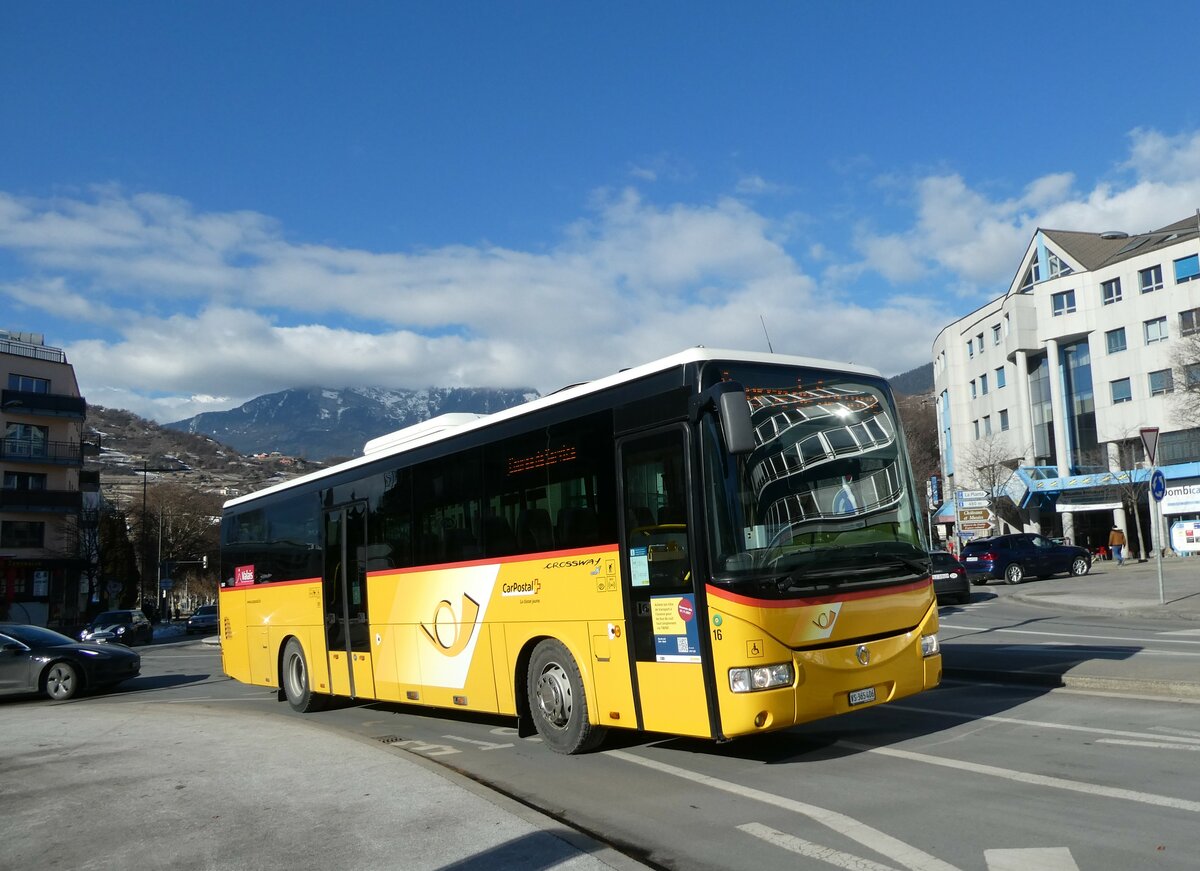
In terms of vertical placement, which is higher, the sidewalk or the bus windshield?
the bus windshield

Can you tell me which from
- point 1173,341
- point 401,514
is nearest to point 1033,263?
point 1173,341

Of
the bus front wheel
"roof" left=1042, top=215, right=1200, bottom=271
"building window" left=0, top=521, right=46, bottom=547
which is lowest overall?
the bus front wheel

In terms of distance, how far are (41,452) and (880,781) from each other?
72.2m

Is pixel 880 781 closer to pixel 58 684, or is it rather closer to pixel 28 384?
pixel 58 684

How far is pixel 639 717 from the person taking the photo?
26.4 ft

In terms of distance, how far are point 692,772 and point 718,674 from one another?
100 centimetres

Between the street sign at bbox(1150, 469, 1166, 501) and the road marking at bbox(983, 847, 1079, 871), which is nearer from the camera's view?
the road marking at bbox(983, 847, 1079, 871)

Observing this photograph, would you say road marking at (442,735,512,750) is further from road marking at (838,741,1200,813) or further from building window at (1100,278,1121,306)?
building window at (1100,278,1121,306)

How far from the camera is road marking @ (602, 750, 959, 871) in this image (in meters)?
5.19

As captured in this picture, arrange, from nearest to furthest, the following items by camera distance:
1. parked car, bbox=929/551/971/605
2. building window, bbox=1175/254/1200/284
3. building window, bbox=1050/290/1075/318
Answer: parked car, bbox=929/551/971/605 → building window, bbox=1175/254/1200/284 → building window, bbox=1050/290/1075/318

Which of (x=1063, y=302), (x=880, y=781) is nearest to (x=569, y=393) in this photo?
(x=880, y=781)

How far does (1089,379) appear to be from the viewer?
6216 centimetres

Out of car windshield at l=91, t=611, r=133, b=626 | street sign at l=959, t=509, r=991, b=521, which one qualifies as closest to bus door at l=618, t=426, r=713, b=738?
street sign at l=959, t=509, r=991, b=521

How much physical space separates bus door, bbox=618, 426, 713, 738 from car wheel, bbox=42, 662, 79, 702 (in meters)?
14.2
